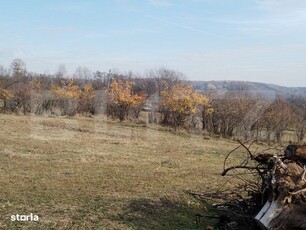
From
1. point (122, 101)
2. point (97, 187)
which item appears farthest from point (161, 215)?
point (122, 101)

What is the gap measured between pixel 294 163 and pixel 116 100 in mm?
28922

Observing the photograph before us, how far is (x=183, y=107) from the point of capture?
96.2 ft

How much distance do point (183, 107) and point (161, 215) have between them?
77.9ft

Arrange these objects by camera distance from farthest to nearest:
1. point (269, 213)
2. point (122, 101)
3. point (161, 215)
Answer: point (122, 101), point (161, 215), point (269, 213)

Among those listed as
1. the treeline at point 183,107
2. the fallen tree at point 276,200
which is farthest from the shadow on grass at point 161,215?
the treeline at point 183,107

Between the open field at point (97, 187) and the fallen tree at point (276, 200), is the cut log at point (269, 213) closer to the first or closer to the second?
the fallen tree at point (276, 200)

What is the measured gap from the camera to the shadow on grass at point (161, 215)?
5371 millimetres

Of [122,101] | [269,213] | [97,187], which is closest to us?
[269,213]

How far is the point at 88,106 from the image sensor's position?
34.8 m

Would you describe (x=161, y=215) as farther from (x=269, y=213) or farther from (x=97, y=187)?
(x=97, y=187)

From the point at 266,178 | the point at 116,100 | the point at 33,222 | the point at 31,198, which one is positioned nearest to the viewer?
the point at 33,222

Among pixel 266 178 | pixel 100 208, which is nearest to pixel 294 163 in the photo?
pixel 266 178

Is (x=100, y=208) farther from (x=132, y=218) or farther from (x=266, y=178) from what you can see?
(x=266, y=178)

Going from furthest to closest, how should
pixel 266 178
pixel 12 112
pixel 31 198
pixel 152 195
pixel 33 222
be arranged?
pixel 12 112
pixel 152 195
pixel 31 198
pixel 266 178
pixel 33 222
